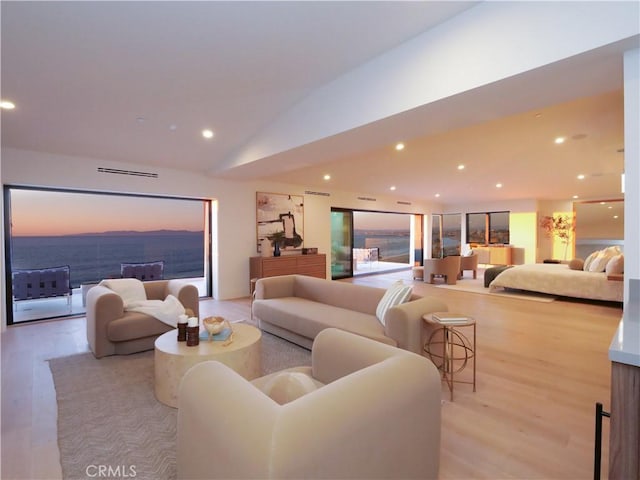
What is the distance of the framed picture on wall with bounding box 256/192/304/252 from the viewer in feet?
24.0

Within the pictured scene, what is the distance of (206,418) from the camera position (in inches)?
49.0

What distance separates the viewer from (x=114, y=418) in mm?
2307

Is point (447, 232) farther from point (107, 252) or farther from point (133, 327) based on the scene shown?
point (133, 327)

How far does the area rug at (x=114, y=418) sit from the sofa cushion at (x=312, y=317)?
366 millimetres

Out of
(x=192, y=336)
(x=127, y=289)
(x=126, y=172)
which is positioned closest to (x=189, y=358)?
(x=192, y=336)

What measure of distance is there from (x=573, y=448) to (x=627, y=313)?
1015 mm

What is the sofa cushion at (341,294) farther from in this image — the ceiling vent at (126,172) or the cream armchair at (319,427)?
the ceiling vent at (126,172)

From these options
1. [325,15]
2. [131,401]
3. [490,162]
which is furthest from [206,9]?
[490,162]

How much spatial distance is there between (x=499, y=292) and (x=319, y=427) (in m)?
7.38

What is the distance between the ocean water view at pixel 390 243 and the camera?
12.2 metres

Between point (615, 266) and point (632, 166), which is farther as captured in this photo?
point (615, 266)

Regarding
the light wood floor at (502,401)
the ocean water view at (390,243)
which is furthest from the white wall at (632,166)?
the ocean water view at (390,243)

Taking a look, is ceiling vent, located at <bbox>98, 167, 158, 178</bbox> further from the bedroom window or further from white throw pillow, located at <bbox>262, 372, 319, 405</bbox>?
the bedroom window

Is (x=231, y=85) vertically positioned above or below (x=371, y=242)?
above
